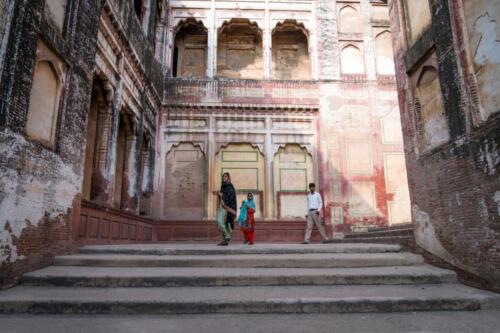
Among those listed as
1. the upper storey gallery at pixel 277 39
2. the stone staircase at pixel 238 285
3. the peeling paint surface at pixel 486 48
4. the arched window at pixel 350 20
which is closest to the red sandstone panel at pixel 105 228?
the stone staircase at pixel 238 285

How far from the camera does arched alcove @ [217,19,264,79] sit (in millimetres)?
14703

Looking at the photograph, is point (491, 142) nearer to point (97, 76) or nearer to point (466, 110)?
point (466, 110)

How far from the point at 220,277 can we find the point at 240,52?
12341 millimetres

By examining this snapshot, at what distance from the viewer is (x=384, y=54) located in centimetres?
1399

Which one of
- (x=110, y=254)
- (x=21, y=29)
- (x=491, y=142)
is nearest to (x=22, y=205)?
(x=110, y=254)

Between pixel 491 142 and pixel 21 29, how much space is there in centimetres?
559

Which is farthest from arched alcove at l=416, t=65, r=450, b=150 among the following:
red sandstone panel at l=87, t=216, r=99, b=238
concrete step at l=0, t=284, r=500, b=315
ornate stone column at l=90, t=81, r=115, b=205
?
ornate stone column at l=90, t=81, r=115, b=205

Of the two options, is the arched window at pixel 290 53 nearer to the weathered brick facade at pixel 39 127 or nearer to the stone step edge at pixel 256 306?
the weathered brick facade at pixel 39 127

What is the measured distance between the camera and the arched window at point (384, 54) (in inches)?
543

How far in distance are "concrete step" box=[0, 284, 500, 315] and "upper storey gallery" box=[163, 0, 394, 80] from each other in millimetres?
10747

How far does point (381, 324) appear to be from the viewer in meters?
3.22

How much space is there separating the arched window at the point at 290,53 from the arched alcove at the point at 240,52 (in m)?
0.68

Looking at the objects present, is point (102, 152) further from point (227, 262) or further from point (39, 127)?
point (227, 262)

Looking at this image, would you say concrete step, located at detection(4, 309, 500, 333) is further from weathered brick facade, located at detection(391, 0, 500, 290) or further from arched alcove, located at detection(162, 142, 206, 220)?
arched alcove, located at detection(162, 142, 206, 220)
